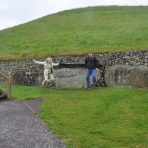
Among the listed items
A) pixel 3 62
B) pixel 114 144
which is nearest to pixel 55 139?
pixel 114 144

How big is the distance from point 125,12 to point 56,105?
124 feet

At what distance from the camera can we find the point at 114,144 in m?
19.2

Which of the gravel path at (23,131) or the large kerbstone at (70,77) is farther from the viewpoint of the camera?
the large kerbstone at (70,77)

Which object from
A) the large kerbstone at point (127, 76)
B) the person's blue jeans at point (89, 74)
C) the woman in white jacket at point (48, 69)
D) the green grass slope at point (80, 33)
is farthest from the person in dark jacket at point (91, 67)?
the green grass slope at point (80, 33)

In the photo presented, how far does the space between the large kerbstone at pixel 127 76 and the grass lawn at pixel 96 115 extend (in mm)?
2698

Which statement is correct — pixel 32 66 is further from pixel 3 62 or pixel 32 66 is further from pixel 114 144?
pixel 114 144

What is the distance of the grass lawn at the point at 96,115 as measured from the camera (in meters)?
19.9

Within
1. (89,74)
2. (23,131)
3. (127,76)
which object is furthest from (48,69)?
(23,131)

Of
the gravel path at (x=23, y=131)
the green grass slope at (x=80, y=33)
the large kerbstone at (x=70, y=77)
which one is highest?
the green grass slope at (x=80, y=33)

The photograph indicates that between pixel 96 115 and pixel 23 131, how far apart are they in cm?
485

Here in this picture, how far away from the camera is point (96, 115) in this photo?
961 inches

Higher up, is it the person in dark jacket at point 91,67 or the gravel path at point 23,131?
the person in dark jacket at point 91,67

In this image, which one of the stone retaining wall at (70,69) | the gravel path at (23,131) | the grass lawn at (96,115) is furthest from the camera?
the stone retaining wall at (70,69)

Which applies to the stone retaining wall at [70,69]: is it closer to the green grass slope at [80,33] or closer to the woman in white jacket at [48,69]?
the woman in white jacket at [48,69]
